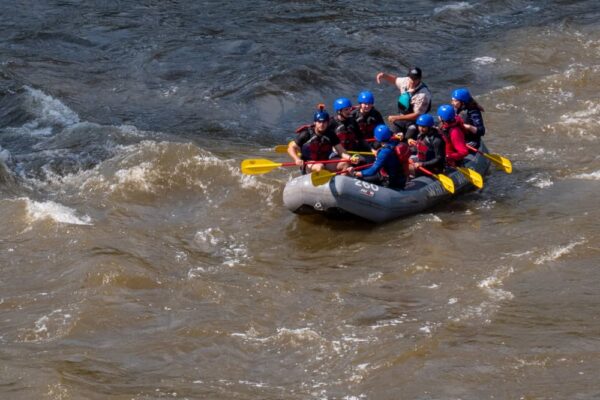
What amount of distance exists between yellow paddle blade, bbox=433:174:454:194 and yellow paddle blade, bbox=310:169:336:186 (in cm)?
140

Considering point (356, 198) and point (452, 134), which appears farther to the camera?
point (452, 134)

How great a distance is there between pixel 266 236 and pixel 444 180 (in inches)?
84.4

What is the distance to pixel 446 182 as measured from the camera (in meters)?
11.8

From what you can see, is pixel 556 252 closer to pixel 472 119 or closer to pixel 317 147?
pixel 472 119

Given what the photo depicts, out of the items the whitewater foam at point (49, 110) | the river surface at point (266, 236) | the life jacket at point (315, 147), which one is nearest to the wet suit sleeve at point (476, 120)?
the river surface at point (266, 236)

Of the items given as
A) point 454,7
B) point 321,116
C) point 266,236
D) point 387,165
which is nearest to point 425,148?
point 387,165

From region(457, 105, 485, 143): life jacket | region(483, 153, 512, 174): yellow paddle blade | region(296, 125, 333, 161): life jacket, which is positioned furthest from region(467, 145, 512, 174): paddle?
region(296, 125, 333, 161): life jacket

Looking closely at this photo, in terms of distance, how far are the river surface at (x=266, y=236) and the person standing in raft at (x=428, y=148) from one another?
1.76ft

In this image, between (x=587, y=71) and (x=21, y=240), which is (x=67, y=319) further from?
(x=587, y=71)

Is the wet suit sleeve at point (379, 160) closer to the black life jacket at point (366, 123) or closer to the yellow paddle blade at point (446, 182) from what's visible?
the yellow paddle blade at point (446, 182)

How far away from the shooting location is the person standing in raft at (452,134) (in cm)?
1222

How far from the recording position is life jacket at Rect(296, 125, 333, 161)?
11.7 m

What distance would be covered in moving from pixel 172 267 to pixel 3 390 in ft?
9.25

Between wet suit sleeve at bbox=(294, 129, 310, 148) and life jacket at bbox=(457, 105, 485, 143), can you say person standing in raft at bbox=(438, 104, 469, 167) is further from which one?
wet suit sleeve at bbox=(294, 129, 310, 148)
